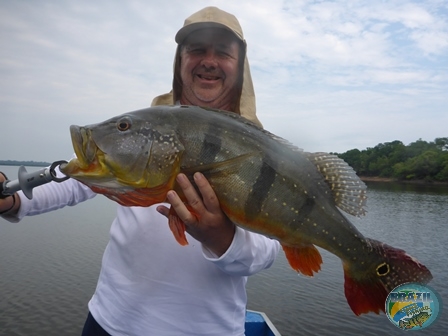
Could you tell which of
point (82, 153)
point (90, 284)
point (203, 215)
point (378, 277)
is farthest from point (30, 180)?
point (90, 284)

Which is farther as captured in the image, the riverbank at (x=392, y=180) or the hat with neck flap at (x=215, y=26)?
the riverbank at (x=392, y=180)

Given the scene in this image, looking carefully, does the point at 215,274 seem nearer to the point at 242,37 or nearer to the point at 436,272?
the point at 242,37

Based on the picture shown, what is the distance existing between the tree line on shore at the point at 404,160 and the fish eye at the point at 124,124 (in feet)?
271

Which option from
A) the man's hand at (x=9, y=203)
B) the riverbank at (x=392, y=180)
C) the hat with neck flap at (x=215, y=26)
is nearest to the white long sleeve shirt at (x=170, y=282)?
the man's hand at (x=9, y=203)

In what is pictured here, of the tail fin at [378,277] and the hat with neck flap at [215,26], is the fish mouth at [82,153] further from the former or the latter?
the tail fin at [378,277]

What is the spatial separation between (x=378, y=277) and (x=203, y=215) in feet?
4.87

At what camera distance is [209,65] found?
10.8 feet

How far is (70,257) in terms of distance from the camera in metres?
21.4

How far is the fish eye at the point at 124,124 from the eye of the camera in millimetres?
2678

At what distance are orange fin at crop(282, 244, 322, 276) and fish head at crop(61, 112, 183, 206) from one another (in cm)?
105

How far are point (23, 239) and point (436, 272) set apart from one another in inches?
995

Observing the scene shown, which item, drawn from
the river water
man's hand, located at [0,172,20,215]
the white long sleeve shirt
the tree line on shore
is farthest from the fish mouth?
the tree line on shore

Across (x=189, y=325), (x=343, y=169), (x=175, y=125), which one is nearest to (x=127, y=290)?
(x=189, y=325)

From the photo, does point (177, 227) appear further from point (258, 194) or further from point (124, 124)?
point (124, 124)
